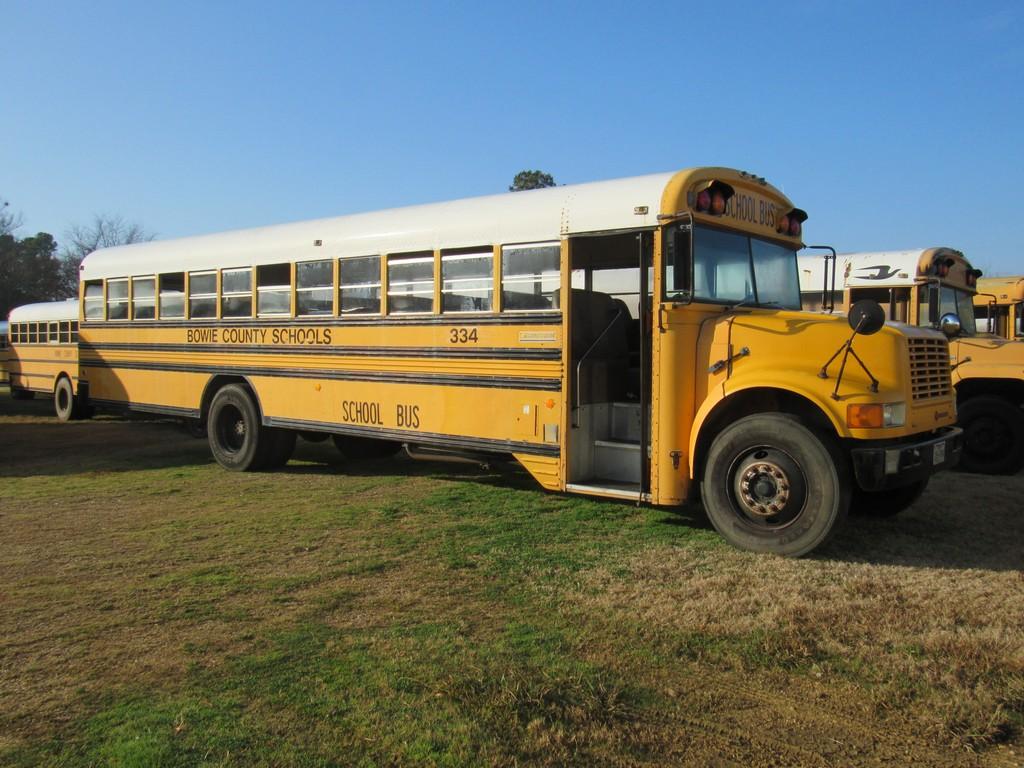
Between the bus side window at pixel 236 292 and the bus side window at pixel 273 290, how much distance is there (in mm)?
133

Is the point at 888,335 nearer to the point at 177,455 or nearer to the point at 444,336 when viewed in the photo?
the point at 444,336

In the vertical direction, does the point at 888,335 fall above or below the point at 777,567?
above

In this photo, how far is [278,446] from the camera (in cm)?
889

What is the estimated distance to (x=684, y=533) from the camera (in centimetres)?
598

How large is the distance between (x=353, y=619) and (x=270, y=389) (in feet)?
15.8

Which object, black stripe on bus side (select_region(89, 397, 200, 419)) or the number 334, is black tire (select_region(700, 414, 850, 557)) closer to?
the number 334

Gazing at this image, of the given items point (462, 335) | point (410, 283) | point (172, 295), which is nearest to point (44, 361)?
point (172, 295)

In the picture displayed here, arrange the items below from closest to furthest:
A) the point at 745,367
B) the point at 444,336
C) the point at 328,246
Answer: the point at 745,367, the point at 444,336, the point at 328,246

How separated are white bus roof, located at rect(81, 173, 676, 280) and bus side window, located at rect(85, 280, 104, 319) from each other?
1.09 meters

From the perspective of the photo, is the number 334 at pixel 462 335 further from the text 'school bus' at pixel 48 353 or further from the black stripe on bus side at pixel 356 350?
the text 'school bus' at pixel 48 353

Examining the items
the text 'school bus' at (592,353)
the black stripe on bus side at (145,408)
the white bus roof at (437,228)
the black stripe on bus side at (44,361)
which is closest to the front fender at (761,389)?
the text 'school bus' at (592,353)

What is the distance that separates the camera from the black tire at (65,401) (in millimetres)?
15445

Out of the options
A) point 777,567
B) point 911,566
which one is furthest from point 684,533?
point 911,566

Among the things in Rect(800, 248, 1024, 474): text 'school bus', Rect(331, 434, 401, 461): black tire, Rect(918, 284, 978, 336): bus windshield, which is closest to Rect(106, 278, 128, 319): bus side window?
Rect(331, 434, 401, 461): black tire
